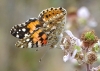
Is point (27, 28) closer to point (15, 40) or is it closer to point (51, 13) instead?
point (51, 13)

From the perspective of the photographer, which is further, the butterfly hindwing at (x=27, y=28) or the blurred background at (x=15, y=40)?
the blurred background at (x=15, y=40)

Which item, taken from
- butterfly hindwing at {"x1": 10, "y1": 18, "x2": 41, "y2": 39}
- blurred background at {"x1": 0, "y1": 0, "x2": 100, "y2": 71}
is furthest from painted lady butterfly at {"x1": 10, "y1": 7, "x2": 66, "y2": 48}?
blurred background at {"x1": 0, "y1": 0, "x2": 100, "y2": 71}

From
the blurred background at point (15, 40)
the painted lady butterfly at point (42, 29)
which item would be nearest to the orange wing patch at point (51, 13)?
the painted lady butterfly at point (42, 29)

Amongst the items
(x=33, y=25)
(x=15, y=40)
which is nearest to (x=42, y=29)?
(x=33, y=25)

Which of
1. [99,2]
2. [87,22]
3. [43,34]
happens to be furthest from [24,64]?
[43,34]

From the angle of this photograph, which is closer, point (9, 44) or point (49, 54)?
point (9, 44)

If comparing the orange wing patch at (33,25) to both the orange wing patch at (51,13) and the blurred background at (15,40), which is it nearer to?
the orange wing patch at (51,13)

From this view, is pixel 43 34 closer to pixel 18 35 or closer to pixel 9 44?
pixel 18 35
